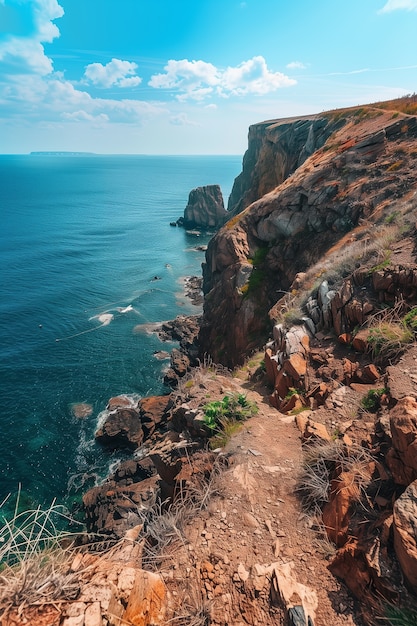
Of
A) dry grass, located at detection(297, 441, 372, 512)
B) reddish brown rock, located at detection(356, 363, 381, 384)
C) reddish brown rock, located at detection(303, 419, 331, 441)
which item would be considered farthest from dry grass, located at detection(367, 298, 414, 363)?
dry grass, located at detection(297, 441, 372, 512)

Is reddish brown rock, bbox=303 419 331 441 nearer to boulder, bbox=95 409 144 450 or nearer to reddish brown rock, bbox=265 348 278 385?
reddish brown rock, bbox=265 348 278 385

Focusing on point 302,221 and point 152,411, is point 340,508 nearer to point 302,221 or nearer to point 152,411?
point 302,221

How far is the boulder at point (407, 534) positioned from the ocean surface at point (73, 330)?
24.5 m

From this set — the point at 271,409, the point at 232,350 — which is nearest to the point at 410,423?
the point at 271,409

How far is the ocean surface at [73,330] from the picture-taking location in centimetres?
2647

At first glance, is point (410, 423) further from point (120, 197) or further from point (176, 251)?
point (120, 197)

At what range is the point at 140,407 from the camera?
3017cm

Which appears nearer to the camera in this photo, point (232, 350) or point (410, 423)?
point (410, 423)

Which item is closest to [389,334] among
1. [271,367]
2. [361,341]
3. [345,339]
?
[361,341]

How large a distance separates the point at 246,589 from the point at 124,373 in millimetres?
32878

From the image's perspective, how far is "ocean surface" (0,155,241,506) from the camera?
1042 inches

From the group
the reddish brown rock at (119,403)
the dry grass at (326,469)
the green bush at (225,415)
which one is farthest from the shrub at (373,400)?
the reddish brown rock at (119,403)

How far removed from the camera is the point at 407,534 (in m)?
4.15

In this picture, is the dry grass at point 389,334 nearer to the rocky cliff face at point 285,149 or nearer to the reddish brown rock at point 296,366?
the reddish brown rock at point 296,366
